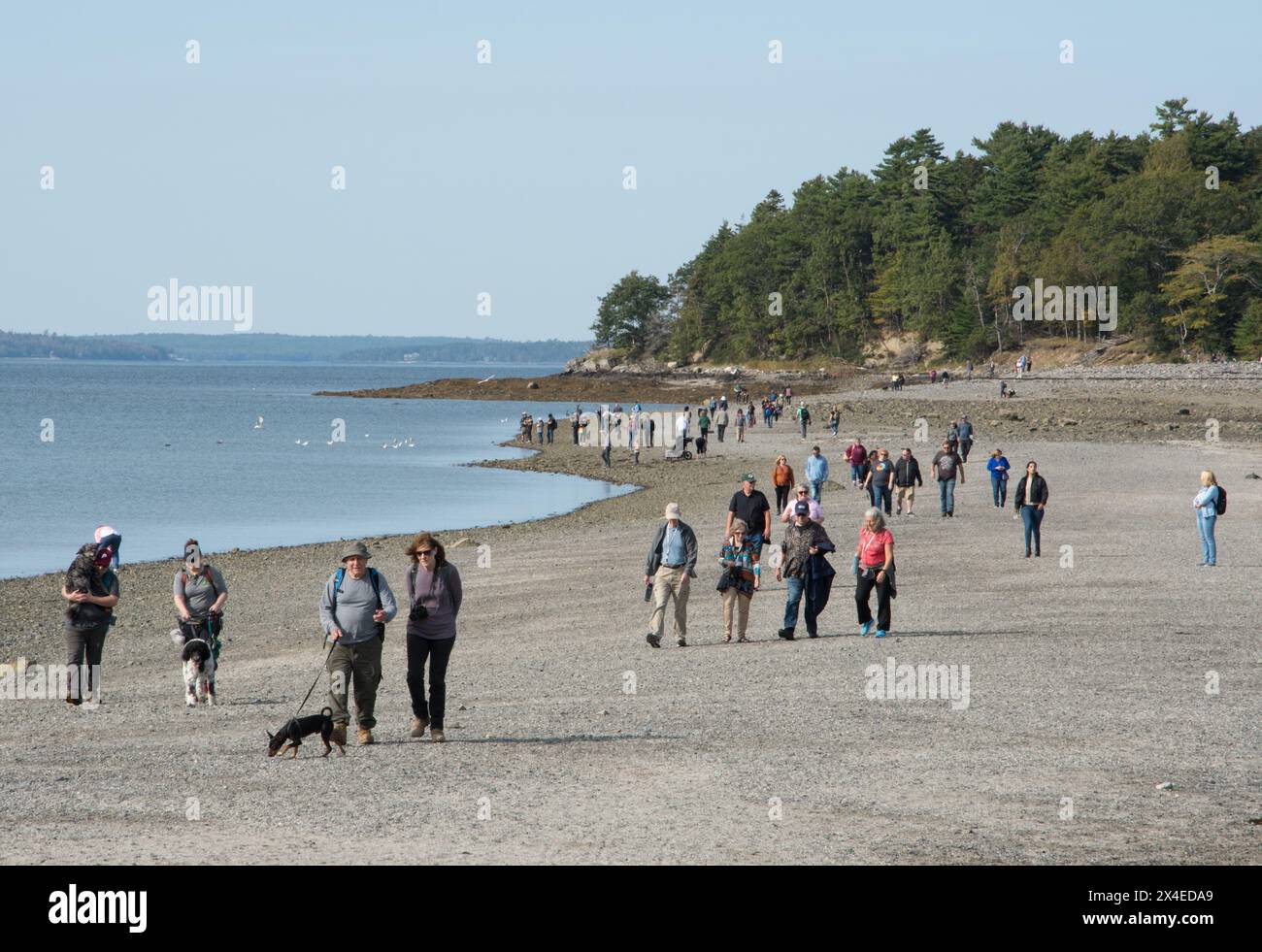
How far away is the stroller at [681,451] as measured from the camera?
2328 inches

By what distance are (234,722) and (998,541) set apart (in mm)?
17622

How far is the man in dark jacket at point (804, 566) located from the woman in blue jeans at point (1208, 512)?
8890 millimetres

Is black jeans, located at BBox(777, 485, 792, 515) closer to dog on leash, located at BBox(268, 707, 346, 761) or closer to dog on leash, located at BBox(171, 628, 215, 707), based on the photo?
dog on leash, located at BBox(171, 628, 215, 707)

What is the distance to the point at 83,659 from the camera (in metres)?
15.7

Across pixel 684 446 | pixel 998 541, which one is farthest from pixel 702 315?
pixel 998 541

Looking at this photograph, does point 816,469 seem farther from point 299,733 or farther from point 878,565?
point 299,733

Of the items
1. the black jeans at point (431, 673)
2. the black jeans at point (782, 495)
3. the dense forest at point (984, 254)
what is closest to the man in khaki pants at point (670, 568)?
the black jeans at point (431, 673)

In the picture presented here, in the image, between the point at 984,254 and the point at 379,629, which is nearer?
the point at 379,629

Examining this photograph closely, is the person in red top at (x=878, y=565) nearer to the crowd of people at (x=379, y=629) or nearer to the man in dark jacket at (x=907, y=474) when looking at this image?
the crowd of people at (x=379, y=629)

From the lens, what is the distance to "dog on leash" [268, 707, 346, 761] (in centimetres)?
1212

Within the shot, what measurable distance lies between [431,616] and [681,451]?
48.0 metres

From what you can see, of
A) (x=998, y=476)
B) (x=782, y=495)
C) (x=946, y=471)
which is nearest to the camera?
(x=946, y=471)

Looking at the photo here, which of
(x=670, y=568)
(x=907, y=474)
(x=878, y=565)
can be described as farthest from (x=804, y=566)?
(x=907, y=474)

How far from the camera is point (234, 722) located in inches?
578
